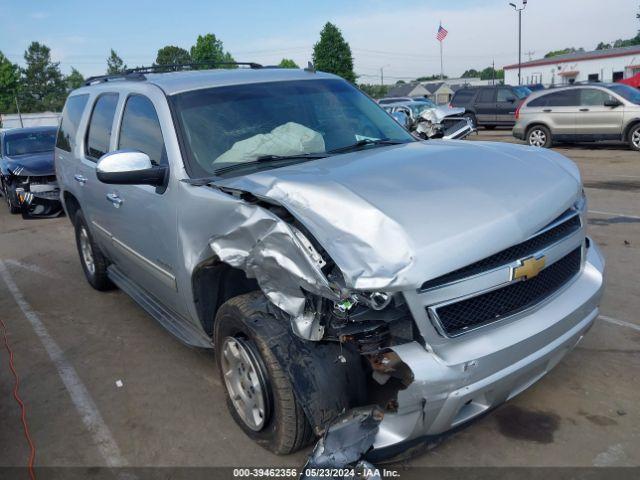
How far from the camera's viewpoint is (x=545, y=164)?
315cm

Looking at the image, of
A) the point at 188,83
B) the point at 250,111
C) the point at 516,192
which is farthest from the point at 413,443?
the point at 188,83

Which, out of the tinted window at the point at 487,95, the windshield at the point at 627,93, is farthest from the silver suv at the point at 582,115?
the tinted window at the point at 487,95

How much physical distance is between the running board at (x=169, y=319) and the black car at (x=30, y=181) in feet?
20.5

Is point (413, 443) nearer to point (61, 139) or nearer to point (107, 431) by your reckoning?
point (107, 431)

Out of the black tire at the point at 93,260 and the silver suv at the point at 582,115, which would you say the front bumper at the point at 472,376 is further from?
the silver suv at the point at 582,115

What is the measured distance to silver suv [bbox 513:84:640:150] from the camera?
13.7 m

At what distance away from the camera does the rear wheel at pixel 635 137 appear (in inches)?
533

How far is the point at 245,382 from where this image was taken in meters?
2.99

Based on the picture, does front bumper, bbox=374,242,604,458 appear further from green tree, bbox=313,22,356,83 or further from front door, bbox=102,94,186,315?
green tree, bbox=313,22,356,83

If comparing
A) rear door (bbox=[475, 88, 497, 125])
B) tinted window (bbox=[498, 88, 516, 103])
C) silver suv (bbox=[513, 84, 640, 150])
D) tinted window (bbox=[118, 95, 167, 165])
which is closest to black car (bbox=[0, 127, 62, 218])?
tinted window (bbox=[118, 95, 167, 165])

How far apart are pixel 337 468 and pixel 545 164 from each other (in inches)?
76.1

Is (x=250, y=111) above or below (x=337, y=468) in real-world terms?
above

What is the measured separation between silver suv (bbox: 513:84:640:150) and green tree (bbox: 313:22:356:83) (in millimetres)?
45619

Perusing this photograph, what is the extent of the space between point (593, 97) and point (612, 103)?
555 millimetres
